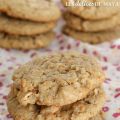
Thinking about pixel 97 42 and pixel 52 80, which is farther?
pixel 97 42

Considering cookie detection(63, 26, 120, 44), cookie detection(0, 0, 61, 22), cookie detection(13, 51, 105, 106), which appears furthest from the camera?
cookie detection(63, 26, 120, 44)

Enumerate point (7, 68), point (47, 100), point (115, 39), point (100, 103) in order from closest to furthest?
point (47, 100), point (100, 103), point (7, 68), point (115, 39)

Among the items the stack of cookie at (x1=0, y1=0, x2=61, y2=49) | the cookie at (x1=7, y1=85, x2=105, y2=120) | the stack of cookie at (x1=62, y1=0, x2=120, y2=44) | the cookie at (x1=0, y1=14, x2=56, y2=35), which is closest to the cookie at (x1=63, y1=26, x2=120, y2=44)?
the stack of cookie at (x1=62, y1=0, x2=120, y2=44)

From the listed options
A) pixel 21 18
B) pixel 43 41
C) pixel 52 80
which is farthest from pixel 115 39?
pixel 52 80

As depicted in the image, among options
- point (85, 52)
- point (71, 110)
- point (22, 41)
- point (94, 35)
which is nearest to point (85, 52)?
point (85, 52)

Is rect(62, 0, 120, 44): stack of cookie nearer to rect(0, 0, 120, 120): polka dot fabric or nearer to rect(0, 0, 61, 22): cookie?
rect(0, 0, 120, 120): polka dot fabric

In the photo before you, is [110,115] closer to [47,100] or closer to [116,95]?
[116,95]

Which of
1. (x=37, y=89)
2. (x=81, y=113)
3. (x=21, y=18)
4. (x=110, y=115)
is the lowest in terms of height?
(x=110, y=115)
